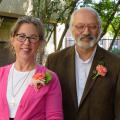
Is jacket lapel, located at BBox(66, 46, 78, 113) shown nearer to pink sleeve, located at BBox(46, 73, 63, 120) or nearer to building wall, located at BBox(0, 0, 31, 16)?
pink sleeve, located at BBox(46, 73, 63, 120)

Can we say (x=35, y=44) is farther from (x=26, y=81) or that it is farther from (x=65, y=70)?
(x=65, y=70)

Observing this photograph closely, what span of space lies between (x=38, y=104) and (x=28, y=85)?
0.20m

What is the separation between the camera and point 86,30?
12.9 ft

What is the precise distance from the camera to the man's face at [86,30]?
3.92 meters

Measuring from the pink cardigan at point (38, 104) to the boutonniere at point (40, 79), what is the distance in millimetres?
31

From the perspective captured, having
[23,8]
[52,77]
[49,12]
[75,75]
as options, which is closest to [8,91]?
[52,77]

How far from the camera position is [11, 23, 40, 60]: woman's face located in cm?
341

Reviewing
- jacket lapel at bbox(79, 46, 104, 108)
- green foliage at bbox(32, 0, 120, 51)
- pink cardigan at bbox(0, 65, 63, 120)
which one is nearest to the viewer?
pink cardigan at bbox(0, 65, 63, 120)

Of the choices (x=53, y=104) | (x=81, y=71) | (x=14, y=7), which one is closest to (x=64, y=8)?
(x=14, y=7)

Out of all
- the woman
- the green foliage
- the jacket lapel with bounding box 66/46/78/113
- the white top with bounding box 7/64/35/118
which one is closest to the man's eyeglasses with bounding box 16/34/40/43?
the woman

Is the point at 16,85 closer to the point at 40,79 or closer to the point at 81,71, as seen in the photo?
the point at 40,79

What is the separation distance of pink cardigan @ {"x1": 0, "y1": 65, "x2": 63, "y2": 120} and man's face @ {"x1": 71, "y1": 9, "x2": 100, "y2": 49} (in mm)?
691

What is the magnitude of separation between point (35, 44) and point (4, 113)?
2.09 feet

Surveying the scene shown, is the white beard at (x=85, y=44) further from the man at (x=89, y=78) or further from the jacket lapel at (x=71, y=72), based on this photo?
the jacket lapel at (x=71, y=72)
